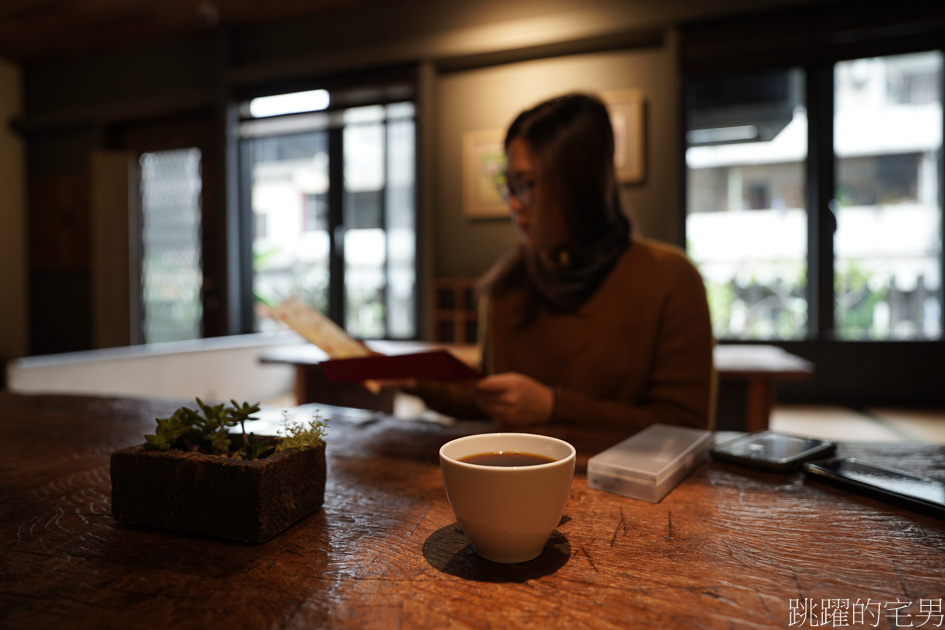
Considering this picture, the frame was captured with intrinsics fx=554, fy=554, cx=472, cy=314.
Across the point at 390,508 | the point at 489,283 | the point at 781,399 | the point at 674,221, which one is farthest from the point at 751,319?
the point at 390,508

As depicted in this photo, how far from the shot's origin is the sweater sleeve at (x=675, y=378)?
1.06 m

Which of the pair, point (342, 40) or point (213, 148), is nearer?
point (342, 40)

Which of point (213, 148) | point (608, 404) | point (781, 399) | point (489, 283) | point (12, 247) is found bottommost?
point (781, 399)

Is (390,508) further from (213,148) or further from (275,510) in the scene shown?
(213,148)

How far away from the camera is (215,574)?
42cm

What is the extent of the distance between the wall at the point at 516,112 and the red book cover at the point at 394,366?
3.07m

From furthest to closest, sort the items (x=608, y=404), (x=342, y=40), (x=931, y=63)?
(x=342, y=40) < (x=931, y=63) < (x=608, y=404)

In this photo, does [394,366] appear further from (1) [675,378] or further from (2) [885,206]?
(2) [885,206]

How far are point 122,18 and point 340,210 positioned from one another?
2.36 meters

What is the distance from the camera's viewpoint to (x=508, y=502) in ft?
1.33

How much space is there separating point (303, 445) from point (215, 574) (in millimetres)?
131

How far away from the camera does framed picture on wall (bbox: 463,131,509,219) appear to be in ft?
13.9

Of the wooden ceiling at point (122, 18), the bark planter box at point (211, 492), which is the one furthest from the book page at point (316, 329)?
the wooden ceiling at point (122, 18)

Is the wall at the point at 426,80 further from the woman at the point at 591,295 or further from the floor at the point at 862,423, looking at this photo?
the woman at the point at 591,295
